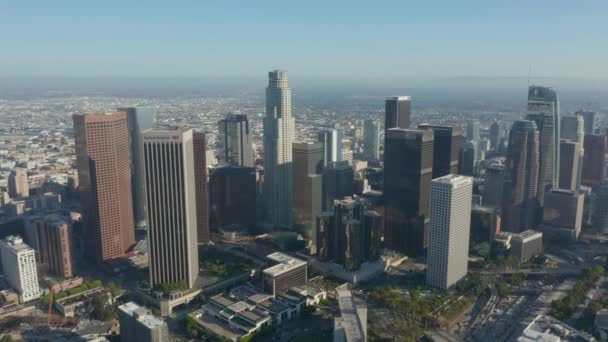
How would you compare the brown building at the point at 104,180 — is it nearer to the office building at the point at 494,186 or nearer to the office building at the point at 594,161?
the office building at the point at 494,186

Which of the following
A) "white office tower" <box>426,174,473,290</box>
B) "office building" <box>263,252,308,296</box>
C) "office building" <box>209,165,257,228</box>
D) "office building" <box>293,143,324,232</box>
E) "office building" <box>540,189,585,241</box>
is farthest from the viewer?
"office building" <box>209,165,257,228</box>

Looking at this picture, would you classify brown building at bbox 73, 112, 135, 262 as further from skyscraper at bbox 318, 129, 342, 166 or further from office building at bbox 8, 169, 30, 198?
skyscraper at bbox 318, 129, 342, 166

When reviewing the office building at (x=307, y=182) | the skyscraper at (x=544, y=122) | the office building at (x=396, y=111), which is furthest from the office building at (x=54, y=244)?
the skyscraper at (x=544, y=122)

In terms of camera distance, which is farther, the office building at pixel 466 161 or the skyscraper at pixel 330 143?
the skyscraper at pixel 330 143

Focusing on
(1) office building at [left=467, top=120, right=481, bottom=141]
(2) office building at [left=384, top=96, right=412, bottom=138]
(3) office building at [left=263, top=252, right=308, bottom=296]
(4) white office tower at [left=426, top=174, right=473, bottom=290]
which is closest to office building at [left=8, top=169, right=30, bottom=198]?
(3) office building at [left=263, top=252, right=308, bottom=296]

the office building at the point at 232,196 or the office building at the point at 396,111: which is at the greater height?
the office building at the point at 396,111

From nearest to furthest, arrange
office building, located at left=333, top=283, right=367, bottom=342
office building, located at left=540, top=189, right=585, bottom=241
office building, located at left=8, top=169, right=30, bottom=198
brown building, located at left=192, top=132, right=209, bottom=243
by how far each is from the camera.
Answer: office building, located at left=333, top=283, right=367, bottom=342
brown building, located at left=192, top=132, right=209, bottom=243
office building, located at left=540, top=189, right=585, bottom=241
office building, located at left=8, top=169, right=30, bottom=198

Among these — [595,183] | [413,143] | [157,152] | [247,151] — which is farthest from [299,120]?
[157,152]

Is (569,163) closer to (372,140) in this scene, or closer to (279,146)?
(372,140)
